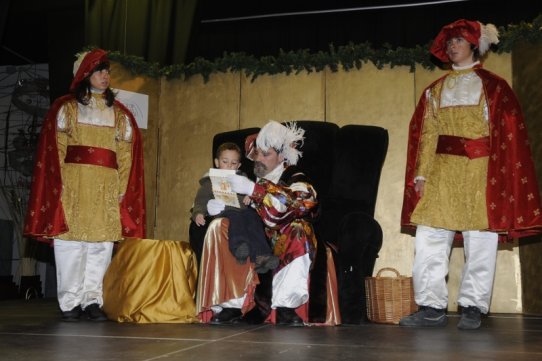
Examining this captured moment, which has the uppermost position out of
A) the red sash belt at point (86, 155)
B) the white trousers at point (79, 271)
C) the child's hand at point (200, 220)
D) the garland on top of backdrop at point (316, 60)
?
the garland on top of backdrop at point (316, 60)

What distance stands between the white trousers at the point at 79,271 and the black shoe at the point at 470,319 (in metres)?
2.07

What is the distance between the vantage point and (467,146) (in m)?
3.43

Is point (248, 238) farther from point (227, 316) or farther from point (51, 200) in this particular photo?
point (51, 200)

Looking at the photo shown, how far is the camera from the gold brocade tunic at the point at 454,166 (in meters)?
3.40

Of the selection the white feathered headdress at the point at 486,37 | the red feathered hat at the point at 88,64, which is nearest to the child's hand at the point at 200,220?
the red feathered hat at the point at 88,64

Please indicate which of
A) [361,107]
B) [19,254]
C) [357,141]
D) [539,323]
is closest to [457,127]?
[357,141]

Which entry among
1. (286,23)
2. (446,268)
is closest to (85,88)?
(446,268)

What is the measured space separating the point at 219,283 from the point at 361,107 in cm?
216

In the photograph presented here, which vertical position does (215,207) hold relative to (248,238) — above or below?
above

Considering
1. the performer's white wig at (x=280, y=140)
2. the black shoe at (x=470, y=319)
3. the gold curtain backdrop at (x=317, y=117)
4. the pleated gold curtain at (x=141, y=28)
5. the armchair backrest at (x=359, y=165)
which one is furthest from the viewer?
the pleated gold curtain at (x=141, y=28)

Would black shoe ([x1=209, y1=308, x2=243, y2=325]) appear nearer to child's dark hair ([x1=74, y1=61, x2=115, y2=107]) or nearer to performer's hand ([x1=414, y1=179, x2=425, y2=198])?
performer's hand ([x1=414, y1=179, x2=425, y2=198])

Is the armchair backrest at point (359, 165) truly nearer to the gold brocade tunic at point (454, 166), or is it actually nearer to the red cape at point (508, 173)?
the gold brocade tunic at point (454, 166)

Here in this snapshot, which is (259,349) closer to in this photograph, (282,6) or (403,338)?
(403,338)

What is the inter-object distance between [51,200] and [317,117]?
7.26 ft
